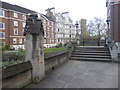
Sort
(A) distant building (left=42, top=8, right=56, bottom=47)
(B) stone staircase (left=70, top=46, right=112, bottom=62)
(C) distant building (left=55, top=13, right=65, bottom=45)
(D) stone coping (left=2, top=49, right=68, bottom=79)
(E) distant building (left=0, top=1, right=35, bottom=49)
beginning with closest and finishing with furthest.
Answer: (D) stone coping (left=2, top=49, right=68, bottom=79), (B) stone staircase (left=70, top=46, right=112, bottom=62), (E) distant building (left=0, top=1, right=35, bottom=49), (A) distant building (left=42, top=8, right=56, bottom=47), (C) distant building (left=55, top=13, right=65, bottom=45)

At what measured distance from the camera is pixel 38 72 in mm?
3498

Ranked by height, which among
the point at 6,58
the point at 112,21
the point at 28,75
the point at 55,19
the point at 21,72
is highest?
the point at 55,19

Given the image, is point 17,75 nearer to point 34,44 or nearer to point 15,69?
point 15,69

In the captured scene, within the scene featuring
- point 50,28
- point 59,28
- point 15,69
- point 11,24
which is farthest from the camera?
point 59,28

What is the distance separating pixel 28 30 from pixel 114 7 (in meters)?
15.1

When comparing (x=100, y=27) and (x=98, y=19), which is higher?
(x=98, y=19)

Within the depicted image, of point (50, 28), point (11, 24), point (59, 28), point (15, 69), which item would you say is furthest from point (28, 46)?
point (59, 28)

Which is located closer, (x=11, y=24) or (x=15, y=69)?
(x=15, y=69)

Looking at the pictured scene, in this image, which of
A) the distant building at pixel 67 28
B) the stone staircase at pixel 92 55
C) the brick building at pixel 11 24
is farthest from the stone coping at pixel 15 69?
the distant building at pixel 67 28

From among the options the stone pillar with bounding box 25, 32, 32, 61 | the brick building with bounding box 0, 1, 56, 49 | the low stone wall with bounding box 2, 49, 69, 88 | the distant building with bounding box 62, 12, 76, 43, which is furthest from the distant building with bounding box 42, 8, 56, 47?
the low stone wall with bounding box 2, 49, 69, 88

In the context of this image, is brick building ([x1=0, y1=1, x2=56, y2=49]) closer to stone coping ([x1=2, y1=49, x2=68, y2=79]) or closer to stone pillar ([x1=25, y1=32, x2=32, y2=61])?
stone pillar ([x1=25, y1=32, x2=32, y2=61])

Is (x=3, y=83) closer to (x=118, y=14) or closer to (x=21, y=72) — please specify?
(x=21, y=72)

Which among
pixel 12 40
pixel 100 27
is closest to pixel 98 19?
pixel 100 27

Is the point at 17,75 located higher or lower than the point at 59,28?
lower
